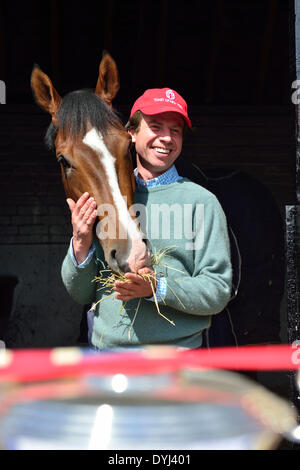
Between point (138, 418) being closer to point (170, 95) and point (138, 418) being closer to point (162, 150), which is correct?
point (162, 150)

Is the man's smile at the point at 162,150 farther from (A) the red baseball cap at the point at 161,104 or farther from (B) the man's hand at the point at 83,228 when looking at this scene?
(B) the man's hand at the point at 83,228

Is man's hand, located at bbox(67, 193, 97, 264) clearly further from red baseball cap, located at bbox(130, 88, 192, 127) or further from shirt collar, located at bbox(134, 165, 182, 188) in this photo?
red baseball cap, located at bbox(130, 88, 192, 127)

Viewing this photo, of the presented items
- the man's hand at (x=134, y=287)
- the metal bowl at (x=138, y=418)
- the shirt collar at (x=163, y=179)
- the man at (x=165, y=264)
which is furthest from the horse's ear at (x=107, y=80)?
the metal bowl at (x=138, y=418)

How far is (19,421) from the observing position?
1.34 feet

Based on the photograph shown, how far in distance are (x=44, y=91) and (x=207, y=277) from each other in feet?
3.58

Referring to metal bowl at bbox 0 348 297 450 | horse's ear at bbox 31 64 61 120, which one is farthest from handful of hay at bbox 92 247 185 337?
metal bowl at bbox 0 348 297 450

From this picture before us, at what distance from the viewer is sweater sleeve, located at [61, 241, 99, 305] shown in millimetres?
1804

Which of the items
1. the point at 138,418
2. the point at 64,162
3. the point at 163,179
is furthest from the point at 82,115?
the point at 138,418

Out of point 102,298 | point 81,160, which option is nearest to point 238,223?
point 81,160

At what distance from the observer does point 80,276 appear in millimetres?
1812

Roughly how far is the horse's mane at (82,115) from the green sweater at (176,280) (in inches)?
14.6

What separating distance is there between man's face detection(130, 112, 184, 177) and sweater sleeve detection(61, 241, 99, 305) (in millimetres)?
367

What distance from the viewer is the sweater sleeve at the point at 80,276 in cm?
180
